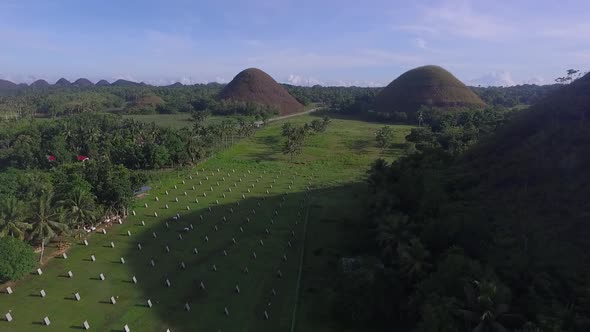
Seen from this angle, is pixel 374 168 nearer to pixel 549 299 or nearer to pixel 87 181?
pixel 549 299

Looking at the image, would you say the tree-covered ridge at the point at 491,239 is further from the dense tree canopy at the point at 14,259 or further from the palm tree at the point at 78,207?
the palm tree at the point at 78,207

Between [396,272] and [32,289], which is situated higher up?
[396,272]

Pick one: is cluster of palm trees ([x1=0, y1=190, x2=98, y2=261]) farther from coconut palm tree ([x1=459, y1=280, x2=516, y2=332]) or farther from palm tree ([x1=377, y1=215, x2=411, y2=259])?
coconut palm tree ([x1=459, y1=280, x2=516, y2=332])

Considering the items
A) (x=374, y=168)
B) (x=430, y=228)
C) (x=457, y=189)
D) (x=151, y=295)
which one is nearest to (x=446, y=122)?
(x=374, y=168)

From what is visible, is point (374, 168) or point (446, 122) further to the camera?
point (446, 122)

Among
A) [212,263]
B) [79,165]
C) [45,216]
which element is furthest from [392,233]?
[79,165]

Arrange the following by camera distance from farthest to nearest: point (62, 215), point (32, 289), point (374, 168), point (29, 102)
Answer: point (29, 102)
point (374, 168)
point (62, 215)
point (32, 289)

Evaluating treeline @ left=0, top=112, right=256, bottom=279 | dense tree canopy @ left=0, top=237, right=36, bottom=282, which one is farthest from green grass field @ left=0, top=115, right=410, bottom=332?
treeline @ left=0, top=112, right=256, bottom=279

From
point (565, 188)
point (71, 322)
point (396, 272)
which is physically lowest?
point (71, 322)
